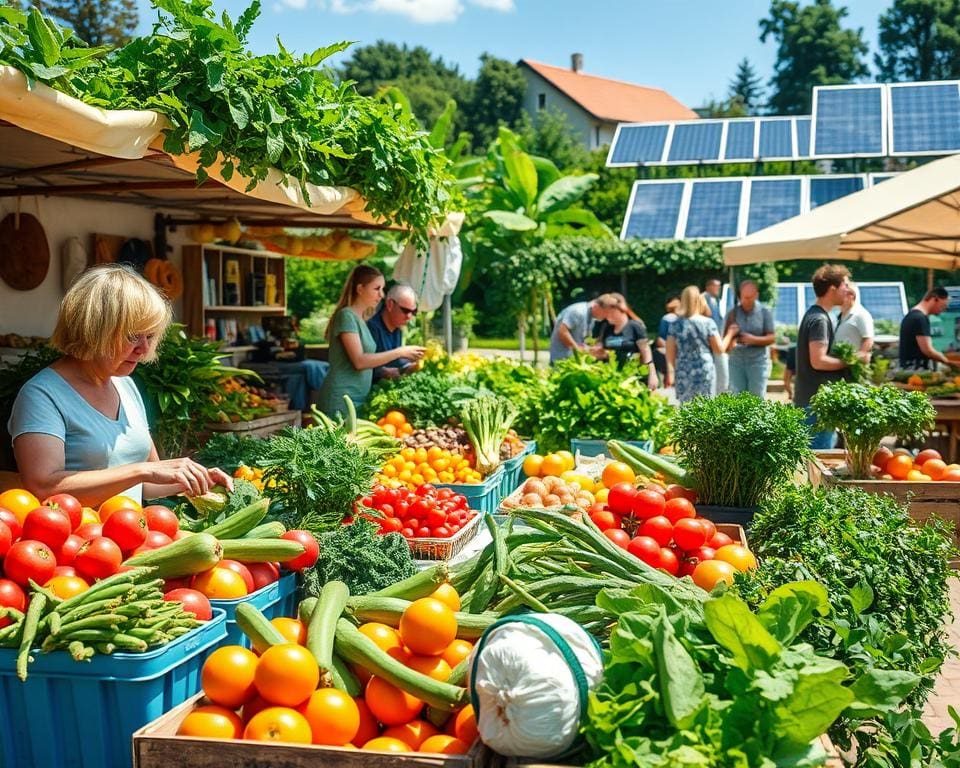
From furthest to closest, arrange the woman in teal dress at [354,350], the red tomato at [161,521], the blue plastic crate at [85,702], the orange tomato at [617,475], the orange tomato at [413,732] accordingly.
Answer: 1. the woman in teal dress at [354,350]
2. the orange tomato at [617,475]
3. the red tomato at [161,521]
4. the blue plastic crate at [85,702]
5. the orange tomato at [413,732]

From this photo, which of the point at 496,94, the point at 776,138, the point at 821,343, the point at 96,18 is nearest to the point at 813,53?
the point at 496,94

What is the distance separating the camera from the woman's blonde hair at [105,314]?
10.6ft

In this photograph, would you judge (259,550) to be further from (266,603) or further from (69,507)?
(69,507)

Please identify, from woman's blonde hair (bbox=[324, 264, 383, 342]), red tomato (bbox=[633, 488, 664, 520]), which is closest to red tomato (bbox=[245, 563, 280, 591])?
red tomato (bbox=[633, 488, 664, 520])

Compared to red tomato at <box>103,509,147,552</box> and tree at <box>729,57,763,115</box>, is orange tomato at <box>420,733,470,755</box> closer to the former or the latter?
red tomato at <box>103,509,147,552</box>

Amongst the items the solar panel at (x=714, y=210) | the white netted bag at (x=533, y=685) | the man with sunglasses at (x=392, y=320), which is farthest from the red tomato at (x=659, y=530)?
the solar panel at (x=714, y=210)

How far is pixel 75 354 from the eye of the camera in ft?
11.1

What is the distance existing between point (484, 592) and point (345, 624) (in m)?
0.47

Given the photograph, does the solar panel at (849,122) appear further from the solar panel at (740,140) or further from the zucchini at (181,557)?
the zucchini at (181,557)

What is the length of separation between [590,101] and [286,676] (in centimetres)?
5511

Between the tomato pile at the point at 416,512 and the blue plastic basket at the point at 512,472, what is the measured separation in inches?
44.6

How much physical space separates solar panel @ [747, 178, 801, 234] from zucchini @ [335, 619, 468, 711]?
58.2 feet

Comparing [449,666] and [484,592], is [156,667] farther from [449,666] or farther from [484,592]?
[484,592]

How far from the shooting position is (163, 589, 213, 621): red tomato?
261 cm
